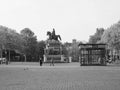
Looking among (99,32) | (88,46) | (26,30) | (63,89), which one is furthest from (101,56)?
(99,32)

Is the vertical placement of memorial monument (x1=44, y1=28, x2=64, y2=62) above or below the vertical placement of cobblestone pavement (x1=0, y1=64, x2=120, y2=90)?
above

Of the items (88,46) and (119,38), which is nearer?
(88,46)

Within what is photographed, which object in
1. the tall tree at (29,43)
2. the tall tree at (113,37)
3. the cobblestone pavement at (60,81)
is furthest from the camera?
the tall tree at (29,43)

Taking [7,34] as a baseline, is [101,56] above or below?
below

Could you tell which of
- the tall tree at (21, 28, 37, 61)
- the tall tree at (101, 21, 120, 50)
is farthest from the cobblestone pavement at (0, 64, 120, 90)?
the tall tree at (21, 28, 37, 61)

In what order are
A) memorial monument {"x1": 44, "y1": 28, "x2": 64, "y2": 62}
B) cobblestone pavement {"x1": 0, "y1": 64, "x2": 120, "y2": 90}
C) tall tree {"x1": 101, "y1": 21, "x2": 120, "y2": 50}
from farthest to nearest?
tall tree {"x1": 101, "y1": 21, "x2": 120, "y2": 50} → memorial monument {"x1": 44, "y1": 28, "x2": 64, "y2": 62} → cobblestone pavement {"x1": 0, "y1": 64, "x2": 120, "y2": 90}

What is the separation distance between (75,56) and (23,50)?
44.3m

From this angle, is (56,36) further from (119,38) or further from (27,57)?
(27,57)

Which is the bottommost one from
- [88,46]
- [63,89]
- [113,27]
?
[63,89]

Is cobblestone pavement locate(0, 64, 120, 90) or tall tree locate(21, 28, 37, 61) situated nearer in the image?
cobblestone pavement locate(0, 64, 120, 90)

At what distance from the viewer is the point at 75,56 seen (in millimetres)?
158125

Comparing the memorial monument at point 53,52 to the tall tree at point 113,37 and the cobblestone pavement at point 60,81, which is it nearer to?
the tall tree at point 113,37

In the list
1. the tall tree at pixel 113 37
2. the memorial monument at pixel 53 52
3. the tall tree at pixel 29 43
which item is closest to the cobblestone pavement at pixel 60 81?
the memorial monument at pixel 53 52

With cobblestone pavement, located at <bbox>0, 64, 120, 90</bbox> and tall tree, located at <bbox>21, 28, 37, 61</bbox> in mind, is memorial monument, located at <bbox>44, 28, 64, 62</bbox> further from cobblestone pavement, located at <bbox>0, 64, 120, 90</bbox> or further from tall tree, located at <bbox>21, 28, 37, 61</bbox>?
cobblestone pavement, located at <bbox>0, 64, 120, 90</bbox>
